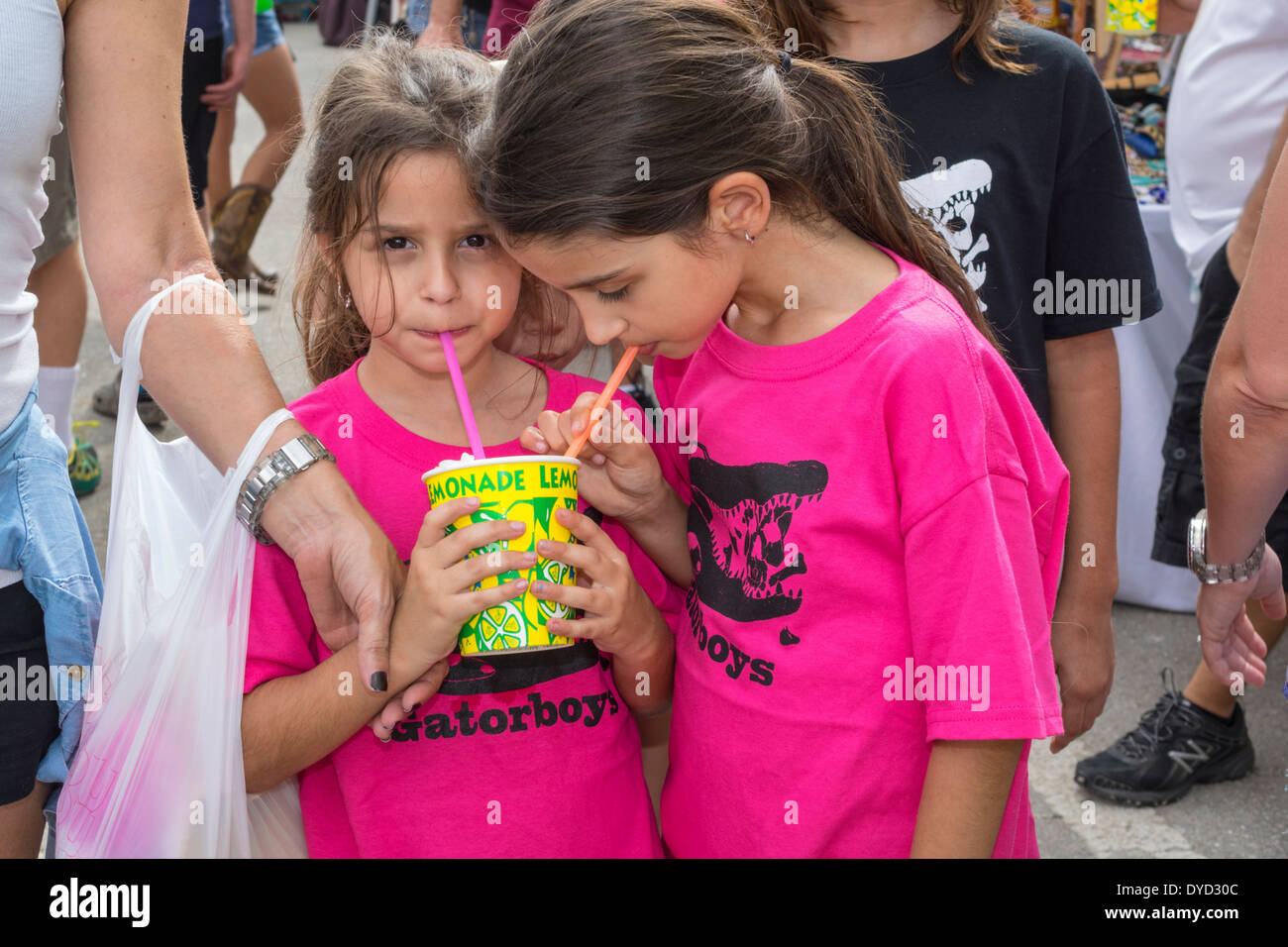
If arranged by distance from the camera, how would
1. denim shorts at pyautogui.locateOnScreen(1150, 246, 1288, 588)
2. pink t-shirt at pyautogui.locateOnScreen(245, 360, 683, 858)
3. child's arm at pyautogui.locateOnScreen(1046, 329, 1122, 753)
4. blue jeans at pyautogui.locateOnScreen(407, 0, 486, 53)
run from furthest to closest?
blue jeans at pyautogui.locateOnScreen(407, 0, 486, 53), denim shorts at pyautogui.locateOnScreen(1150, 246, 1288, 588), child's arm at pyautogui.locateOnScreen(1046, 329, 1122, 753), pink t-shirt at pyautogui.locateOnScreen(245, 360, 683, 858)

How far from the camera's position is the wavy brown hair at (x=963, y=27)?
1.53 meters

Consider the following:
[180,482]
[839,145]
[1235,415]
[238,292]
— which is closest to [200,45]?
[238,292]

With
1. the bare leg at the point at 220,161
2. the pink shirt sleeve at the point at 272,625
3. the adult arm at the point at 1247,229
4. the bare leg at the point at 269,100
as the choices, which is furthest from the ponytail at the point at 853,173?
the bare leg at the point at 220,161

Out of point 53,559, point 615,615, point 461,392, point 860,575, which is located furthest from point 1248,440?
point 53,559

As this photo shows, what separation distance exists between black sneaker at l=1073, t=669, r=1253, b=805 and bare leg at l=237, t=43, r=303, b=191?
3.56m

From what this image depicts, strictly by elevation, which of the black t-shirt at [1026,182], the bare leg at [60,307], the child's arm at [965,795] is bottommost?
the bare leg at [60,307]

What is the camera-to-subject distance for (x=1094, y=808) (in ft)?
8.73

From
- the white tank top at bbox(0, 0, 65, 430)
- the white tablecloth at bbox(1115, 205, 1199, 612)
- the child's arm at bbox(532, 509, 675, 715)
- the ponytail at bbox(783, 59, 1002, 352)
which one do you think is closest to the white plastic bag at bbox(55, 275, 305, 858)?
the white tank top at bbox(0, 0, 65, 430)

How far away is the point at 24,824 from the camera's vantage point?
1259 mm

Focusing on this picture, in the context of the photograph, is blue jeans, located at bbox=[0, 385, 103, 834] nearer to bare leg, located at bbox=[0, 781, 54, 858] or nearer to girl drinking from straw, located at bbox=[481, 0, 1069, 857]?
bare leg, located at bbox=[0, 781, 54, 858]

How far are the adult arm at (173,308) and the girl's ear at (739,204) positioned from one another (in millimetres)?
480

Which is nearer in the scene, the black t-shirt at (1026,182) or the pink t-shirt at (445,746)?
the pink t-shirt at (445,746)

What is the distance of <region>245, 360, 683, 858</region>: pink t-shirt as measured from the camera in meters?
1.36

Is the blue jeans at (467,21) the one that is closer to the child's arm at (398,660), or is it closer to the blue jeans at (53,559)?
the blue jeans at (53,559)
